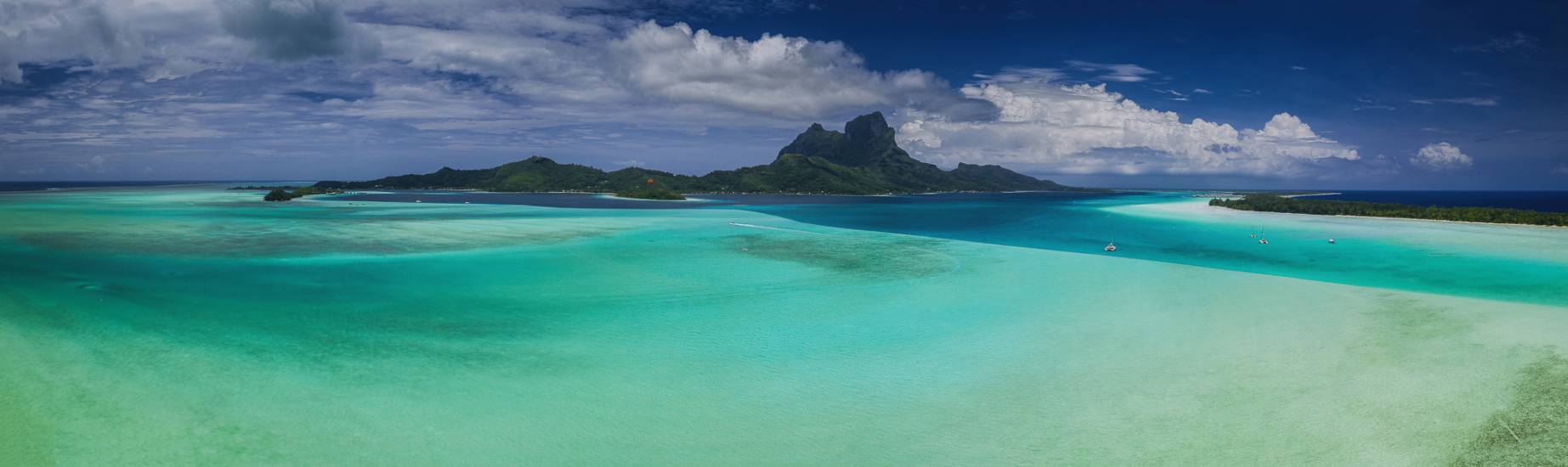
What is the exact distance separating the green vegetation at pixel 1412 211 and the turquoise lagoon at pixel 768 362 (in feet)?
100

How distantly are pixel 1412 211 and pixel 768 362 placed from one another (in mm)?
71369

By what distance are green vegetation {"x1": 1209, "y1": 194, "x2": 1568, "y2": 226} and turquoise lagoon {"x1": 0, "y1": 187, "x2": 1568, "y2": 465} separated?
100 feet

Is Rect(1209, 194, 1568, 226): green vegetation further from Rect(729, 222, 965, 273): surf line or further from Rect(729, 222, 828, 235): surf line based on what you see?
Rect(729, 222, 828, 235): surf line

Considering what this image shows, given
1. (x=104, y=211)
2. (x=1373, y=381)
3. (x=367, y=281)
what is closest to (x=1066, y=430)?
(x=1373, y=381)

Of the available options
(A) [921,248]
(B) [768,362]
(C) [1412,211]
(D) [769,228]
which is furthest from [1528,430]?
(C) [1412,211]

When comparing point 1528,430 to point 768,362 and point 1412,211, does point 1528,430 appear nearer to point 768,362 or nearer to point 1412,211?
point 768,362

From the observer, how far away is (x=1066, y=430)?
1023 cm

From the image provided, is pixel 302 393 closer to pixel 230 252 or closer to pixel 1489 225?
pixel 230 252

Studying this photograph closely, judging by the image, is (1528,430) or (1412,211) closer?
(1528,430)

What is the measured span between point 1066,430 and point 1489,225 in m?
61.2

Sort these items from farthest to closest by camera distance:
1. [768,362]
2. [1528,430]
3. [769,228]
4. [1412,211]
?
[1412,211] < [769,228] < [768,362] < [1528,430]

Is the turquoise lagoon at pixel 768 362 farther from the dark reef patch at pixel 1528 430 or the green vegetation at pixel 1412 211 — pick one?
the green vegetation at pixel 1412 211

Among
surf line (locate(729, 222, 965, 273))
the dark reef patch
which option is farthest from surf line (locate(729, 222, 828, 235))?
the dark reef patch

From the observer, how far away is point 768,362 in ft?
45.1
